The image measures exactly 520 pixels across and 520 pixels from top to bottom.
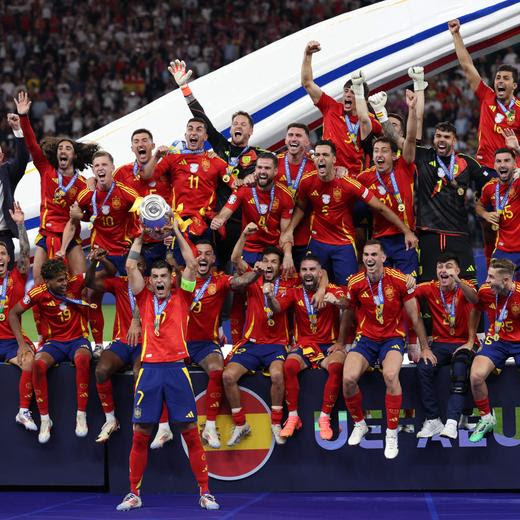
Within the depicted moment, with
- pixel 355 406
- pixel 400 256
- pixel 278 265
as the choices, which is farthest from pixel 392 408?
pixel 278 265

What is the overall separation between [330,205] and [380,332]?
120 cm

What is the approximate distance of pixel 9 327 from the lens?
8945mm

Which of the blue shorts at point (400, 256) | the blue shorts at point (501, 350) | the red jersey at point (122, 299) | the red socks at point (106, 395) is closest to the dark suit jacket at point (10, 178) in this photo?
the red jersey at point (122, 299)

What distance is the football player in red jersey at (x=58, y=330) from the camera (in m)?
8.62

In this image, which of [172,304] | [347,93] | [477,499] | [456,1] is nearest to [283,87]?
[347,93]

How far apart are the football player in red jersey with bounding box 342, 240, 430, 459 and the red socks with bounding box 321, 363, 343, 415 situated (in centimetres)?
11

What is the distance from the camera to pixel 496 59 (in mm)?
21375

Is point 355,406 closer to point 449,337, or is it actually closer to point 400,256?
point 449,337

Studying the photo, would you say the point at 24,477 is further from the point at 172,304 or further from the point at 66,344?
the point at 172,304

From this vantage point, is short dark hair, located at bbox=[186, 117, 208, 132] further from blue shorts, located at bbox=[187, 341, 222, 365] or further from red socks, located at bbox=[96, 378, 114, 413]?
red socks, located at bbox=[96, 378, 114, 413]

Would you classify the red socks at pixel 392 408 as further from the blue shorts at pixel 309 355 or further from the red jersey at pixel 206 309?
the red jersey at pixel 206 309

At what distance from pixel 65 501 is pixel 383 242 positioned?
3.32m

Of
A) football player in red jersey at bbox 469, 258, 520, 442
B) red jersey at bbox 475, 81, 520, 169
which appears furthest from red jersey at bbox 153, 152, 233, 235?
football player in red jersey at bbox 469, 258, 520, 442

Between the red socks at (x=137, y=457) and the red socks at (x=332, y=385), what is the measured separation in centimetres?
143
